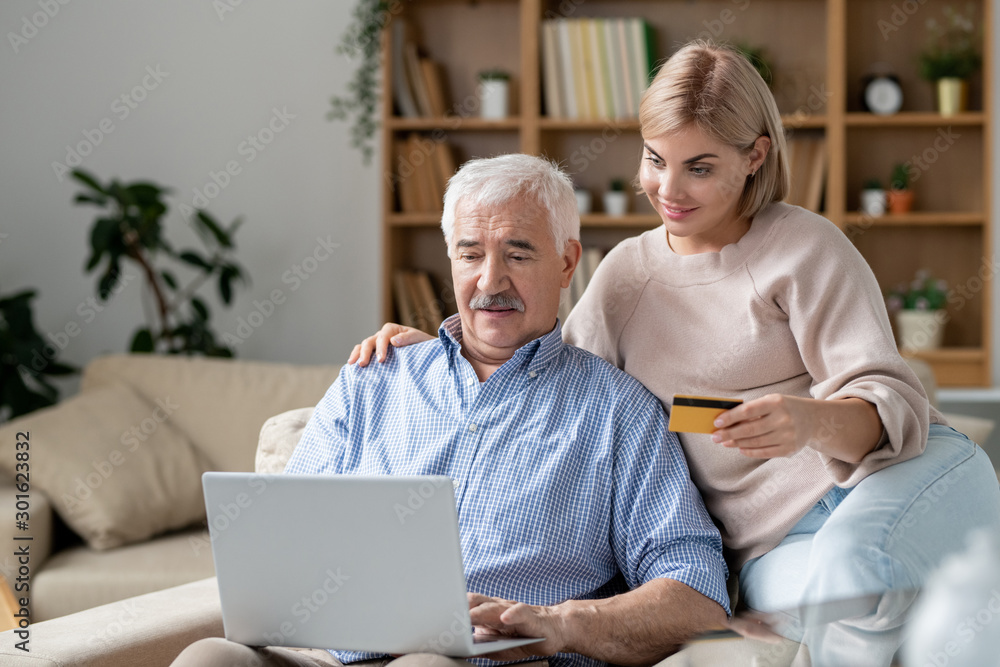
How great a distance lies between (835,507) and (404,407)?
689 millimetres

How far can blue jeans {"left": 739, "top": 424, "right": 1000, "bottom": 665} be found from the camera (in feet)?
3.70

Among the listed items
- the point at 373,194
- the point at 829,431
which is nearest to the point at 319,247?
the point at 373,194

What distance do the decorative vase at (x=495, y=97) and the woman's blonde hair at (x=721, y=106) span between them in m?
2.03

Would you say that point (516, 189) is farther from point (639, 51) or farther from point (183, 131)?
point (183, 131)

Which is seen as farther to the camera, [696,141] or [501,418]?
[501,418]

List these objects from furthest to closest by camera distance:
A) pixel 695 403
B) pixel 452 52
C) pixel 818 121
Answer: pixel 452 52, pixel 818 121, pixel 695 403

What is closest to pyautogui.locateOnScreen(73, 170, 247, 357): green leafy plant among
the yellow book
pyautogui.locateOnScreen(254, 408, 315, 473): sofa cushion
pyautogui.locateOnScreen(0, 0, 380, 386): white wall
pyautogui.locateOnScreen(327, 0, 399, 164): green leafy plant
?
pyautogui.locateOnScreen(0, 0, 380, 386): white wall

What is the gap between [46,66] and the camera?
3.80 m

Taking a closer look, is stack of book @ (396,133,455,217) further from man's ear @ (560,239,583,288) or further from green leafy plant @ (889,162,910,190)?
man's ear @ (560,239,583,288)

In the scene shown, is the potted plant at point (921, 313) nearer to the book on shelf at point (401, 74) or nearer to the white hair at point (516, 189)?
the book on shelf at point (401, 74)

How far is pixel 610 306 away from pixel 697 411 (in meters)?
0.52

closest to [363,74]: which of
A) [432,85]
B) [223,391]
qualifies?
[432,85]

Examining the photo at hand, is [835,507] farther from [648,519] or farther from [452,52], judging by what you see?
[452,52]

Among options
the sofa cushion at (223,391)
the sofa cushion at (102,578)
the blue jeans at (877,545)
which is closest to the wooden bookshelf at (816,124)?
the sofa cushion at (223,391)
